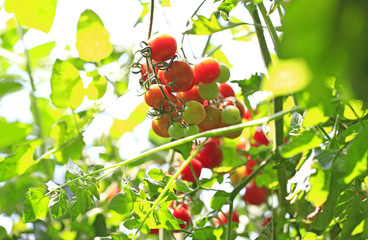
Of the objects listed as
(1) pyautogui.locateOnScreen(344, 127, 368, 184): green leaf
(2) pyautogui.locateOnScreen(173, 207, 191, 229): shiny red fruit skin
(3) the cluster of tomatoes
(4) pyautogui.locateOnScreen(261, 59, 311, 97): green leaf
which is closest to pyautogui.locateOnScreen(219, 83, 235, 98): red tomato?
(3) the cluster of tomatoes

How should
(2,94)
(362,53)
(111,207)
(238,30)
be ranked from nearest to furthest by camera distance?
(362,53), (111,207), (2,94), (238,30)

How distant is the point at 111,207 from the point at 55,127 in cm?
19

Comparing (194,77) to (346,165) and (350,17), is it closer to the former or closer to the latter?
(346,165)

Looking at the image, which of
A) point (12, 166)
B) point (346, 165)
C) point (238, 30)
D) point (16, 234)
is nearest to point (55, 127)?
point (12, 166)

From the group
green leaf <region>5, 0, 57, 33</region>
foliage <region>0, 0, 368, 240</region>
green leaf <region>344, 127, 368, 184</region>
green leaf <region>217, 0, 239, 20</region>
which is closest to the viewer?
foliage <region>0, 0, 368, 240</region>

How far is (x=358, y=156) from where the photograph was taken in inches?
12.9

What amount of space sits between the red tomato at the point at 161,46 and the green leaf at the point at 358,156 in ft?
1.14

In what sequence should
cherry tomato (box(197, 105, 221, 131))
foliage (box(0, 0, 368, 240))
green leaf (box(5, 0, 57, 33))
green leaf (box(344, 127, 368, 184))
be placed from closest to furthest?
foliage (box(0, 0, 368, 240))
green leaf (box(344, 127, 368, 184))
green leaf (box(5, 0, 57, 33))
cherry tomato (box(197, 105, 221, 131))

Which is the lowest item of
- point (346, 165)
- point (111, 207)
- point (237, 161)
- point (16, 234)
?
point (16, 234)

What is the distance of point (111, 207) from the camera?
54cm

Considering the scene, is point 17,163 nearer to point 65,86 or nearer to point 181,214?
point 65,86

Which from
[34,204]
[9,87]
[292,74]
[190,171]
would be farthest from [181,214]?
[292,74]

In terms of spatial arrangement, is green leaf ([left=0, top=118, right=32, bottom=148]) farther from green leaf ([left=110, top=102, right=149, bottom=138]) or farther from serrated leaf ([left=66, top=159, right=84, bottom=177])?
green leaf ([left=110, top=102, right=149, bottom=138])

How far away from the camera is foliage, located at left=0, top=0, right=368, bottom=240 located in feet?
0.37
